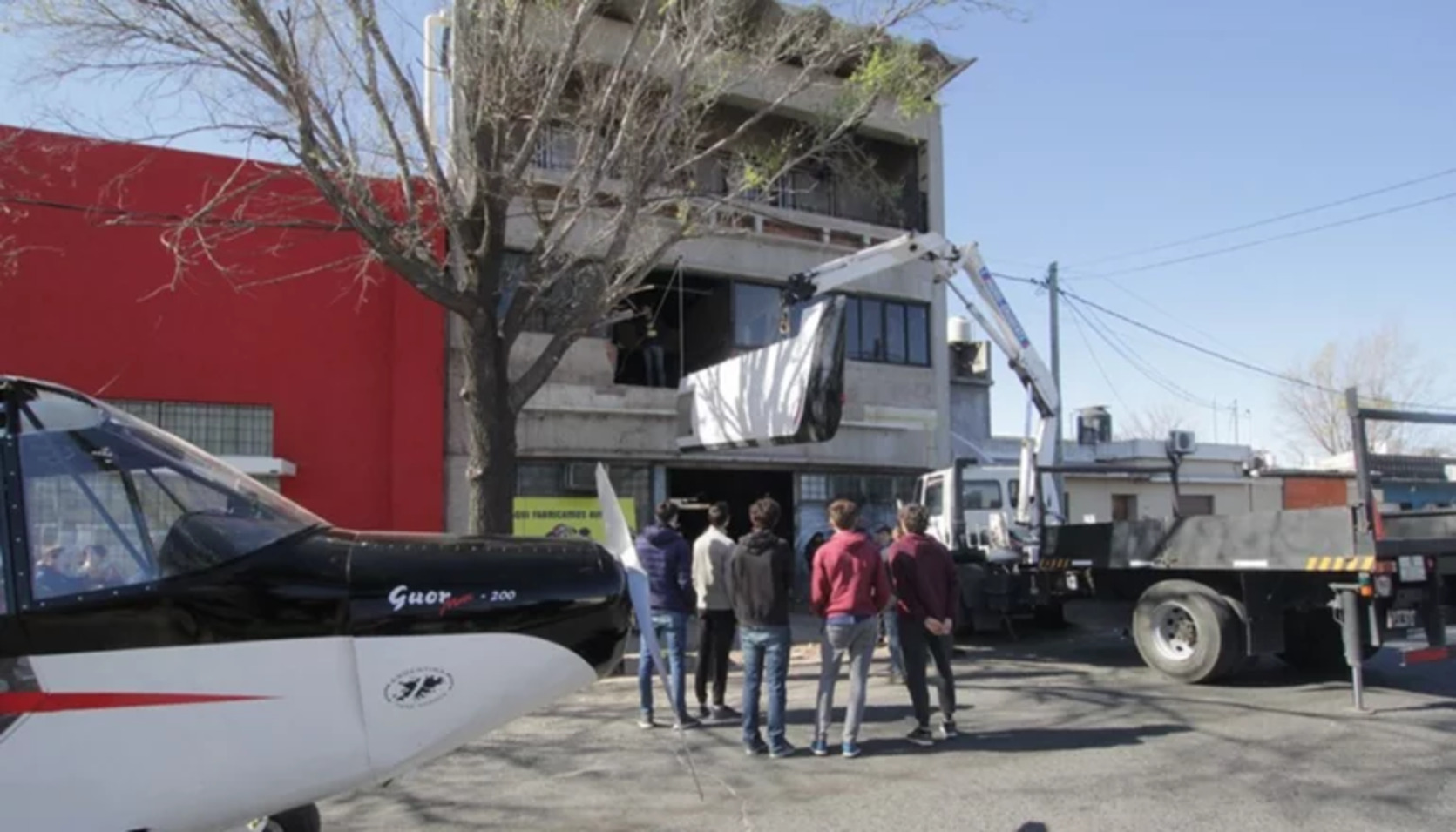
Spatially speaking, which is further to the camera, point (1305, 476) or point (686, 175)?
point (686, 175)

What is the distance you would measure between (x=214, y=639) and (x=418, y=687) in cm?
67

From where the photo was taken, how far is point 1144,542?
34.6ft

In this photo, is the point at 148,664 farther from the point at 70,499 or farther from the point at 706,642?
the point at 706,642

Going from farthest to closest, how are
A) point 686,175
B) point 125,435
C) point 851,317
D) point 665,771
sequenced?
point 851,317
point 686,175
point 665,771
point 125,435

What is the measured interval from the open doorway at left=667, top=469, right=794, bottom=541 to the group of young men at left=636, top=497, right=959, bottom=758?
9.67m

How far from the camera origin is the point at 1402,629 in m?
8.59

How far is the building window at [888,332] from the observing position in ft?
62.5

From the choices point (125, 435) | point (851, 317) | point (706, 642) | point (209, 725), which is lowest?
point (706, 642)

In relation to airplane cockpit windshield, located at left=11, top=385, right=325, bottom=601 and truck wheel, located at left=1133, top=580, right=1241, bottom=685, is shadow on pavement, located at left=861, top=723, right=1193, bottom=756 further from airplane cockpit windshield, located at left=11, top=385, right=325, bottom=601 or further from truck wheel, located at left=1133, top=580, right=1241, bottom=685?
airplane cockpit windshield, located at left=11, top=385, right=325, bottom=601

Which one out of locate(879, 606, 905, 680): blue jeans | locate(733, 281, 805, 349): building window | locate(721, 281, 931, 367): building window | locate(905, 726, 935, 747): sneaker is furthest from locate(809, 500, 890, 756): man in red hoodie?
locate(733, 281, 805, 349): building window

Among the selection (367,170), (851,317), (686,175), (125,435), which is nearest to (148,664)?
(125,435)

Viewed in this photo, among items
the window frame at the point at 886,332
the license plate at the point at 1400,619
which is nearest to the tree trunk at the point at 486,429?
the license plate at the point at 1400,619

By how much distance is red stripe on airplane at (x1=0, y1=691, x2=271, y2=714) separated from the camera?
310cm

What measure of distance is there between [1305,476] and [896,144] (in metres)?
11.5
